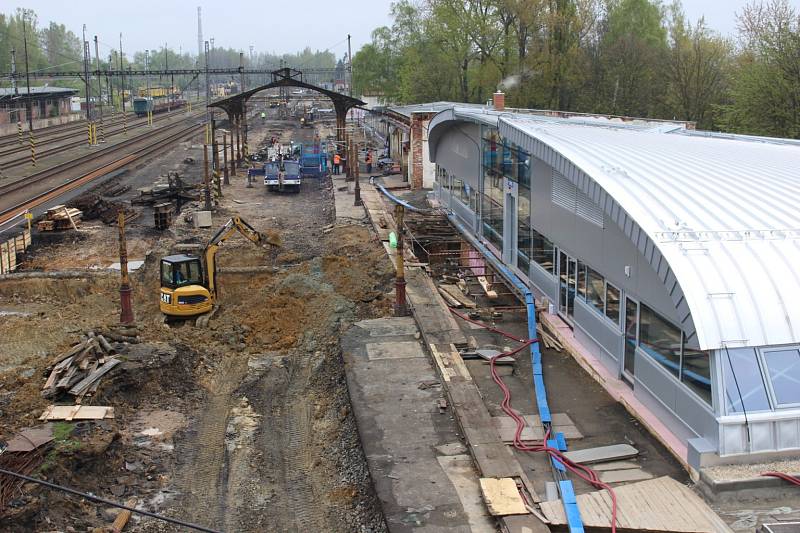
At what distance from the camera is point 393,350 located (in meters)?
18.4

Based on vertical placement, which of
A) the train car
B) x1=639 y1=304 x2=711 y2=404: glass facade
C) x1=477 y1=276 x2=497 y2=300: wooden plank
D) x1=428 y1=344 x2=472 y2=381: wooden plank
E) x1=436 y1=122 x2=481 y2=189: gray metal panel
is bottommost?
x1=428 y1=344 x2=472 y2=381: wooden plank

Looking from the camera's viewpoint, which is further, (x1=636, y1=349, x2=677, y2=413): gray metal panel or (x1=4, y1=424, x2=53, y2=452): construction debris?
(x1=636, y1=349, x2=677, y2=413): gray metal panel

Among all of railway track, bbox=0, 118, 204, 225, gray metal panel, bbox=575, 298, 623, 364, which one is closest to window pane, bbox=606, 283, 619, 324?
gray metal panel, bbox=575, 298, 623, 364

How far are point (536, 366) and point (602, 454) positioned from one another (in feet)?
12.8

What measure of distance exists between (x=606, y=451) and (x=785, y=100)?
31.2m

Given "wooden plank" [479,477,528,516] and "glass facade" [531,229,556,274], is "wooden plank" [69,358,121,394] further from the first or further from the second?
"glass facade" [531,229,556,274]

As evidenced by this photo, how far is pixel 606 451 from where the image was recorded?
Result: 42.6 ft

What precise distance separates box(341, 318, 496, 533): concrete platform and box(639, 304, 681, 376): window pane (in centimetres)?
363

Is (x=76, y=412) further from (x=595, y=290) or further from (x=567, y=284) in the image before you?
(x=567, y=284)

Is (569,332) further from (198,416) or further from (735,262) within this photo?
(198,416)

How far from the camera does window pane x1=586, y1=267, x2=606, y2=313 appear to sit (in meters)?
17.0

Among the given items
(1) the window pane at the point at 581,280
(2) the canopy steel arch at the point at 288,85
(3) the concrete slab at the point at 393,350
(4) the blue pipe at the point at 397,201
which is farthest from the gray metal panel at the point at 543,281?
(2) the canopy steel arch at the point at 288,85

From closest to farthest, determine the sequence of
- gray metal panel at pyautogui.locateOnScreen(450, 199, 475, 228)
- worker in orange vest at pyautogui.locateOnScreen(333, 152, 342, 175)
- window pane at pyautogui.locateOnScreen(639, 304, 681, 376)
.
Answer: window pane at pyautogui.locateOnScreen(639, 304, 681, 376) < gray metal panel at pyautogui.locateOnScreen(450, 199, 475, 228) < worker in orange vest at pyautogui.locateOnScreen(333, 152, 342, 175)

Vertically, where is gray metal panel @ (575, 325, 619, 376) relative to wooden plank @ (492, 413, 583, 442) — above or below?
above
